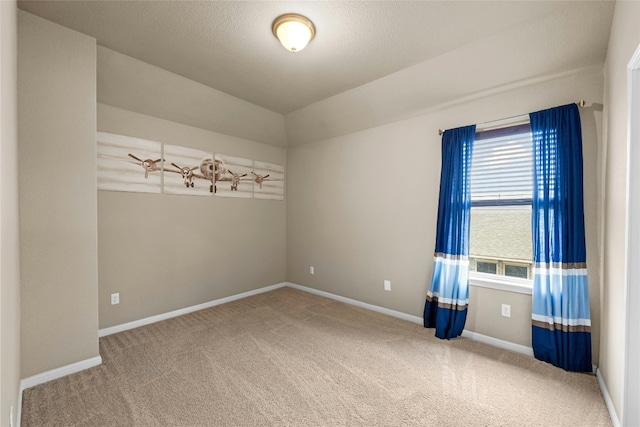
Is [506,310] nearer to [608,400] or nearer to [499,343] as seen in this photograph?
[499,343]

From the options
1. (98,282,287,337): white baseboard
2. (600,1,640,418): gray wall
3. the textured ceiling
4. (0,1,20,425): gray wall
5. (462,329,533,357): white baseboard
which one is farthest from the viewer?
(98,282,287,337): white baseboard

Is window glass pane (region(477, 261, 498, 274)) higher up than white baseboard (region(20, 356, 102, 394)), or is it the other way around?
window glass pane (region(477, 261, 498, 274))

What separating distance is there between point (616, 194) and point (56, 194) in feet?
13.3

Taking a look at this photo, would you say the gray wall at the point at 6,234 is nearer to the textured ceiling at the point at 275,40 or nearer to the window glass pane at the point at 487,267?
the textured ceiling at the point at 275,40

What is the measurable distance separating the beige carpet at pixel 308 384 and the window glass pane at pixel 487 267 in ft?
2.43

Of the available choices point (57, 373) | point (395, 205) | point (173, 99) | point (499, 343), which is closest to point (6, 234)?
point (57, 373)

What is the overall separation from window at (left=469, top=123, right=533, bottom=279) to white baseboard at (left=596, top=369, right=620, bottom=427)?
88 cm

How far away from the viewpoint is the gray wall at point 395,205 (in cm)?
244

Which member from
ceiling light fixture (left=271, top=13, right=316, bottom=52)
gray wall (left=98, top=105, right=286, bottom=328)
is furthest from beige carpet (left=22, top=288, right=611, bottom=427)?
A: ceiling light fixture (left=271, top=13, right=316, bottom=52)

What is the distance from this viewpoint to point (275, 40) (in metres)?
2.44

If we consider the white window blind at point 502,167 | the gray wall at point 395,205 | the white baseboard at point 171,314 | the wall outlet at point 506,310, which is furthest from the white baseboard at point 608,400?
the white baseboard at point 171,314

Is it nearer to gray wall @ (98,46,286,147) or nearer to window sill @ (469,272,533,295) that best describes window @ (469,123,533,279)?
window sill @ (469,272,533,295)

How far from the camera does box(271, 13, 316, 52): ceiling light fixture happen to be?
2.15 meters

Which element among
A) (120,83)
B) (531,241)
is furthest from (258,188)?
(531,241)
